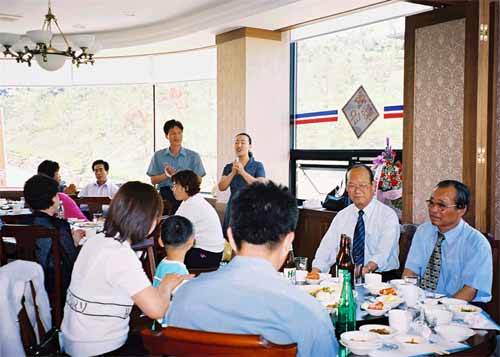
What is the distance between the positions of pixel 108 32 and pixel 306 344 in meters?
7.22

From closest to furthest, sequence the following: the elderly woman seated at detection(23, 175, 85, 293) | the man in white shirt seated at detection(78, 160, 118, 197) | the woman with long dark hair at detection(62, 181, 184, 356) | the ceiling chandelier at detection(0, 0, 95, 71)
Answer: the woman with long dark hair at detection(62, 181, 184, 356) → the elderly woman seated at detection(23, 175, 85, 293) → the ceiling chandelier at detection(0, 0, 95, 71) → the man in white shirt seated at detection(78, 160, 118, 197)

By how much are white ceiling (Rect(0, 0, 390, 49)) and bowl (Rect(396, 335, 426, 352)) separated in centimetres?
418

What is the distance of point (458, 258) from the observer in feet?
9.04

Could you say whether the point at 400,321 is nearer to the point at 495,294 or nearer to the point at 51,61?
the point at 495,294

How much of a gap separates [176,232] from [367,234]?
1.16 m

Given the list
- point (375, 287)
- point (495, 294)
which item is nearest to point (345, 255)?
point (375, 287)

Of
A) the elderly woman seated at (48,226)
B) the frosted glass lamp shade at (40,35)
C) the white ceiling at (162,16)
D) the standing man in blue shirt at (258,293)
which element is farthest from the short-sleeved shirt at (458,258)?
the frosted glass lamp shade at (40,35)

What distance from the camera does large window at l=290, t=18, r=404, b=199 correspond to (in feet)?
18.4

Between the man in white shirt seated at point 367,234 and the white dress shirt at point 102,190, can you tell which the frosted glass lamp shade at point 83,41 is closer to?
the white dress shirt at point 102,190

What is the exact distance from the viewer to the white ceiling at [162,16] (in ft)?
18.7

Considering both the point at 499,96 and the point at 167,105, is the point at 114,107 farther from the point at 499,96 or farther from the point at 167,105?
the point at 499,96

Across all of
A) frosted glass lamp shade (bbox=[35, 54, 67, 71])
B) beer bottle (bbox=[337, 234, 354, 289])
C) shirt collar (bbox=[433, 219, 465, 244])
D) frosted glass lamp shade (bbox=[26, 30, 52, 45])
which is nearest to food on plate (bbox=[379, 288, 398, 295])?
beer bottle (bbox=[337, 234, 354, 289])

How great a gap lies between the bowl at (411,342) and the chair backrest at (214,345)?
645 millimetres

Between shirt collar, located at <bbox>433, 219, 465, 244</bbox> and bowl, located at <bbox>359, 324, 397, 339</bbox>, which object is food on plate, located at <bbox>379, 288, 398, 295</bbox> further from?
shirt collar, located at <bbox>433, 219, 465, 244</bbox>
